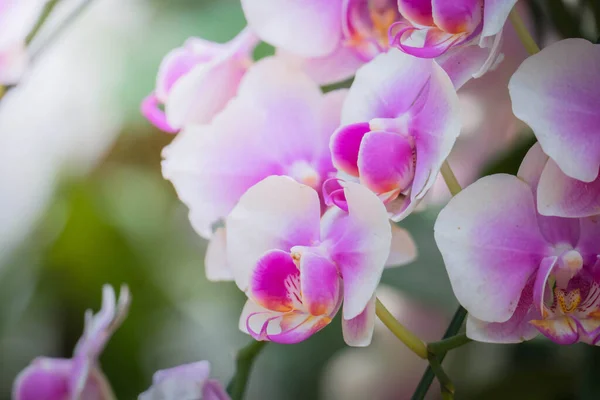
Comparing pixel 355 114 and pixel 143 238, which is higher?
pixel 355 114

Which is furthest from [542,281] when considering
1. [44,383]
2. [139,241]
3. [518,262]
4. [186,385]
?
[139,241]

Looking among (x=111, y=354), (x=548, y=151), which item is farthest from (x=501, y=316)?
(x=111, y=354)

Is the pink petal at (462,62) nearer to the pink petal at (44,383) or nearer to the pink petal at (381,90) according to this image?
the pink petal at (381,90)

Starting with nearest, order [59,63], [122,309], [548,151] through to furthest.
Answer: [548,151] → [122,309] → [59,63]

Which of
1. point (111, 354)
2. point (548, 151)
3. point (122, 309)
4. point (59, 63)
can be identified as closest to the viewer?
point (548, 151)

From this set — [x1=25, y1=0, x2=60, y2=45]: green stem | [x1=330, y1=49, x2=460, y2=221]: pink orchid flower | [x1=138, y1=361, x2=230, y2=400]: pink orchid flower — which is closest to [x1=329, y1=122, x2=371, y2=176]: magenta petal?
[x1=330, y1=49, x2=460, y2=221]: pink orchid flower

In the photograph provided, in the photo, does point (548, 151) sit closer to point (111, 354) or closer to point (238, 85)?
point (238, 85)
